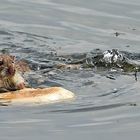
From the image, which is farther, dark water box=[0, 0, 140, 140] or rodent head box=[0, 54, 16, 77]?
rodent head box=[0, 54, 16, 77]

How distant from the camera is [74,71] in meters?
9.29

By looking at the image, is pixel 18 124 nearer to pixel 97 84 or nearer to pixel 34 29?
pixel 97 84

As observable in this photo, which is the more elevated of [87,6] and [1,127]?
[87,6]

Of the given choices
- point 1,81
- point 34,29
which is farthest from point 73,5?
point 1,81

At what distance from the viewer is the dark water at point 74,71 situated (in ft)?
21.2

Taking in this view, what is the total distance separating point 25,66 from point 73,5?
14.8ft

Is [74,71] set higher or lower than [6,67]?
lower

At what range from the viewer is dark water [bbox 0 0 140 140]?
6.45 meters

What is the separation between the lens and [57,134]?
6223 millimetres

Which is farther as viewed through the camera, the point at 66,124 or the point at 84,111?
the point at 84,111

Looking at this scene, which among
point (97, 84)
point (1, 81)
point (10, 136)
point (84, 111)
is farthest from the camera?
point (97, 84)

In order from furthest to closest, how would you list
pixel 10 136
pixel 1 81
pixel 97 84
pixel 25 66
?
pixel 25 66
pixel 97 84
pixel 1 81
pixel 10 136

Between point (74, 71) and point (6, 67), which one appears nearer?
point (6, 67)

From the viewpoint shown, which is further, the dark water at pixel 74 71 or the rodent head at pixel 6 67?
the rodent head at pixel 6 67
